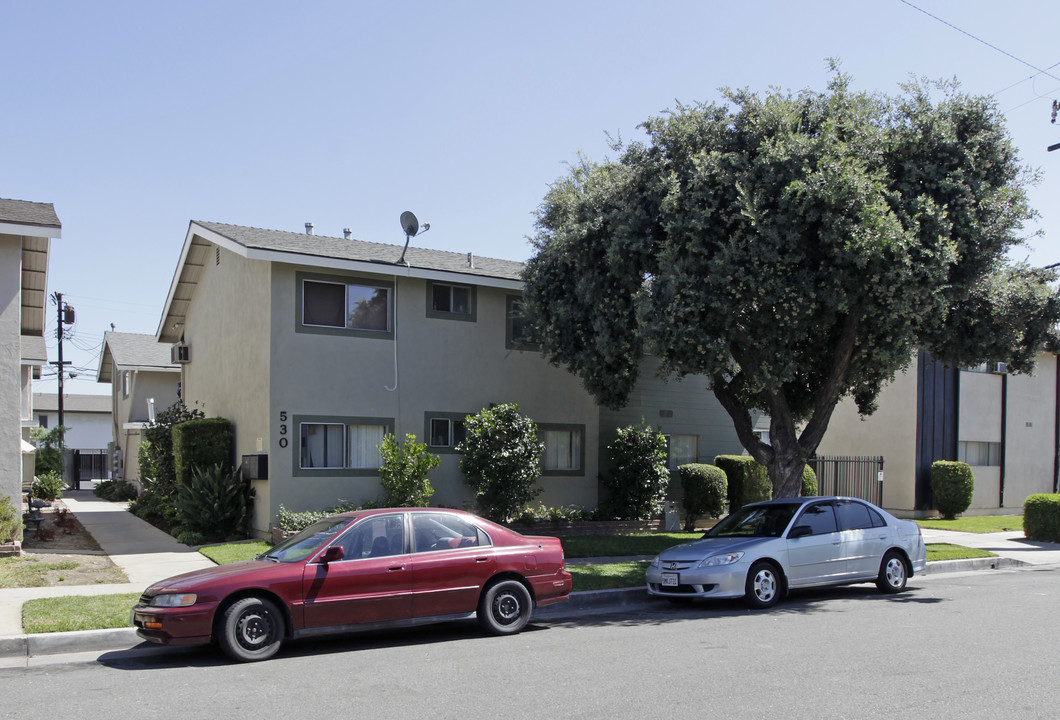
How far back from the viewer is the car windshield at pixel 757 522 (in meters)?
12.0

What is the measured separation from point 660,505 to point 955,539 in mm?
6813

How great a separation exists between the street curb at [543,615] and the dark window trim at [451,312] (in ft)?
25.7

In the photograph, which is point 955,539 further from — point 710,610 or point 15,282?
point 15,282

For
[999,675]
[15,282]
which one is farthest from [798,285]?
[15,282]

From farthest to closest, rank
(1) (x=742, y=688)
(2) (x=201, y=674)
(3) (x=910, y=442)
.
Result: (3) (x=910, y=442) → (2) (x=201, y=674) → (1) (x=742, y=688)

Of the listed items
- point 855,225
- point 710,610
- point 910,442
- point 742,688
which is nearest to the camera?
point 742,688

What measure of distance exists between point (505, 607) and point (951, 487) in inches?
783

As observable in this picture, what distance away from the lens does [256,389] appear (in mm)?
17000

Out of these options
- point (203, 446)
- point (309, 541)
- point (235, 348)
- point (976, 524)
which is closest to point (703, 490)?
point (976, 524)

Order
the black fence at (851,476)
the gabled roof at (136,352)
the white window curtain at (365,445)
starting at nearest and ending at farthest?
the white window curtain at (365,445) < the black fence at (851,476) < the gabled roof at (136,352)

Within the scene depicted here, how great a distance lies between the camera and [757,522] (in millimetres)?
12305

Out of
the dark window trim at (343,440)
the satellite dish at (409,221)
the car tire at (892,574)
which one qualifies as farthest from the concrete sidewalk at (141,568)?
the satellite dish at (409,221)

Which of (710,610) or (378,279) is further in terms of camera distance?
(378,279)

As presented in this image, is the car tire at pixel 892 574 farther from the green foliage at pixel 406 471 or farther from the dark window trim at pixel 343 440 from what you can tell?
the dark window trim at pixel 343 440
